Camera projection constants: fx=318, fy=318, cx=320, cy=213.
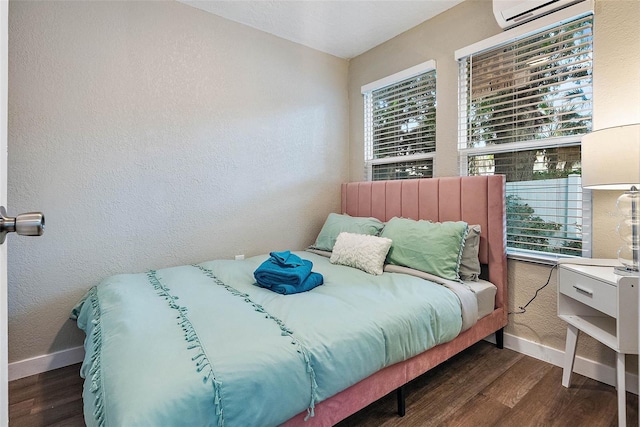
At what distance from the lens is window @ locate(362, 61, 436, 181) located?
2832 mm

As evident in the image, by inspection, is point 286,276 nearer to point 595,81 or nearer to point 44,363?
point 44,363

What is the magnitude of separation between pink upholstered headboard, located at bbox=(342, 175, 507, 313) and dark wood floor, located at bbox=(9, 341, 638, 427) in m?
0.50

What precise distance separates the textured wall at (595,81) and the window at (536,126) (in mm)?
72

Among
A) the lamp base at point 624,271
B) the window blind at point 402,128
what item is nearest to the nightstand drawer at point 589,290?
the lamp base at point 624,271

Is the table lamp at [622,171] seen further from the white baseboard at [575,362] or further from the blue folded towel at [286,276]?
the blue folded towel at [286,276]

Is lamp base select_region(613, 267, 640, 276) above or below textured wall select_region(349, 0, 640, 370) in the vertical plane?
below

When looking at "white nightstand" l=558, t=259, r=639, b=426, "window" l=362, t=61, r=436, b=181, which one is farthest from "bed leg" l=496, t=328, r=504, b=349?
"window" l=362, t=61, r=436, b=181

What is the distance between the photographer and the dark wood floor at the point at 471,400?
158 cm

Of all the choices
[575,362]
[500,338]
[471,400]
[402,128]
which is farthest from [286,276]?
[402,128]

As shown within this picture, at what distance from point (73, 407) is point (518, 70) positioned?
346 cm

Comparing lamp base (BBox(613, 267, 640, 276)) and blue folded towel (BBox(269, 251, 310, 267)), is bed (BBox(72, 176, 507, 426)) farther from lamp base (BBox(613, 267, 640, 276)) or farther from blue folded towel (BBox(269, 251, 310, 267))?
lamp base (BBox(613, 267, 640, 276))

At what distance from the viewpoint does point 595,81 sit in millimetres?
1896

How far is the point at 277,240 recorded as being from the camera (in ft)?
9.97

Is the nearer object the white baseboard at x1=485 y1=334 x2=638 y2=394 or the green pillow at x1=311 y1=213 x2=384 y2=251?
the white baseboard at x1=485 y1=334 x2=638 y2=394
